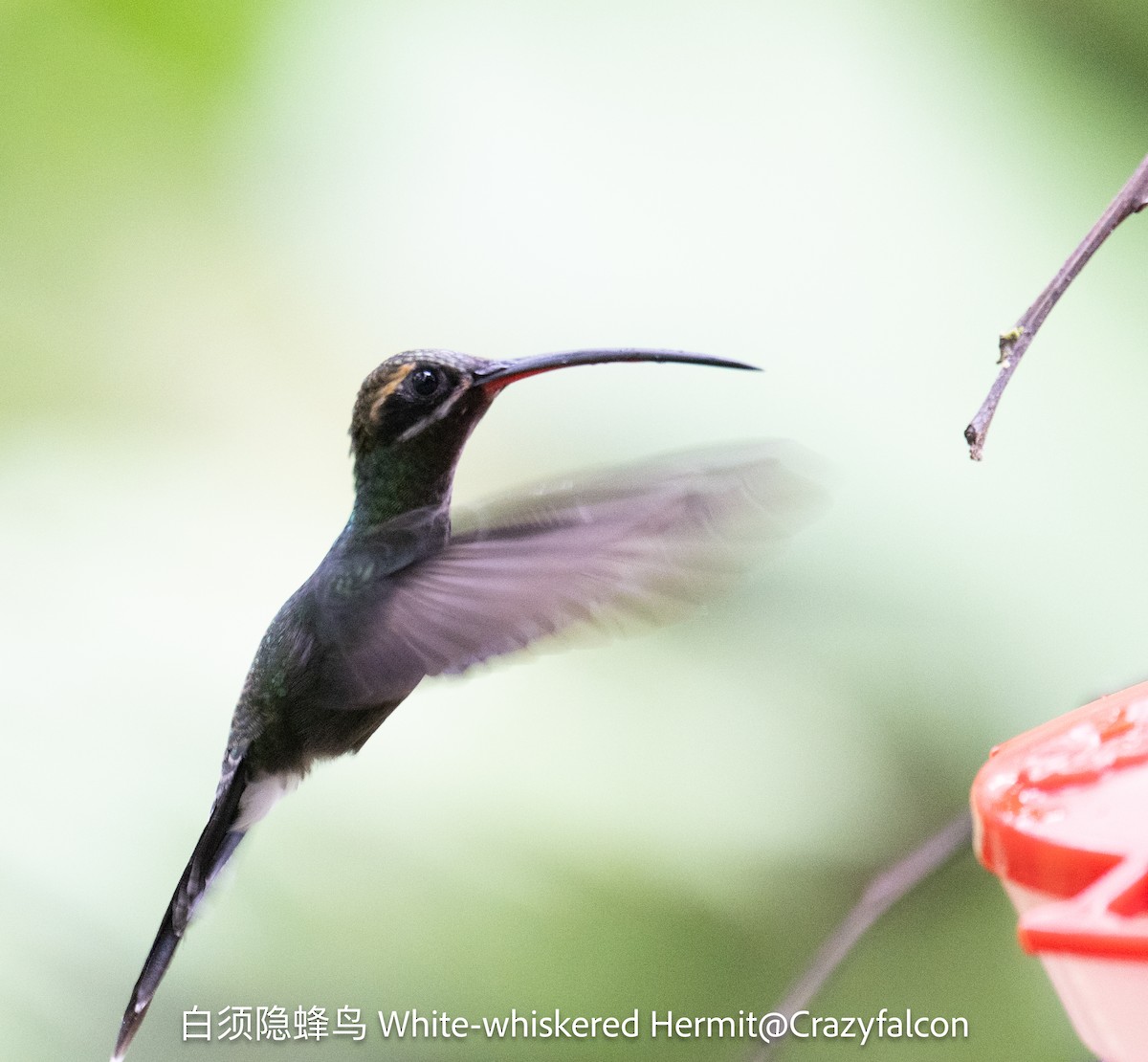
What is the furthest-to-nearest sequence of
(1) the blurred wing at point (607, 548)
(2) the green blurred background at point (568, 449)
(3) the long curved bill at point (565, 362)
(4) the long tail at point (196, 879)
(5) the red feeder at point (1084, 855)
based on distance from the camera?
(2) the green blurred background at point (568, 449) → (4) the long tail at point (196, 879) → (3) the long curved bill at point (565, 362) → (1) the blurred wing at point (607, 548) → (5) the red feeder at point (1084, 855)

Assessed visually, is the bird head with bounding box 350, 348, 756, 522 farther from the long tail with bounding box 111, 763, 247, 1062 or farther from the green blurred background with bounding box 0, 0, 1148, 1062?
the green blurred background with bounding box 0, 0, 1148, 1062

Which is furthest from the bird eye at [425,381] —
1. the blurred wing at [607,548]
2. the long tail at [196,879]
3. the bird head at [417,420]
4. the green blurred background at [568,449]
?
the green blurred background at [568,449]

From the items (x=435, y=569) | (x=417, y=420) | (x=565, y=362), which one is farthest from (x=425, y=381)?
(x=435, y=569)

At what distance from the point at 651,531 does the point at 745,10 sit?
213 centimetres

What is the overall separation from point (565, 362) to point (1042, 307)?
530 mm

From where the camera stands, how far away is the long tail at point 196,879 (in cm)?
155

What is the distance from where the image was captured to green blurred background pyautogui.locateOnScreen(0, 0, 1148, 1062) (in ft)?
6.64

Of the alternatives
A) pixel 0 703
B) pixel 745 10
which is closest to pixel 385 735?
pixel 0 703

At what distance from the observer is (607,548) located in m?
1.08

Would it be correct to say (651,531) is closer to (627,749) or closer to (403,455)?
(403,455)

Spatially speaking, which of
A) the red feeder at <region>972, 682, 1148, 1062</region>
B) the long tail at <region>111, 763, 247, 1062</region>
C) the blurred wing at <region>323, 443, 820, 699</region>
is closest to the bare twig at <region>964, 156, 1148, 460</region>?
the blurred wing at <region>323, 443, 820, 699</region>

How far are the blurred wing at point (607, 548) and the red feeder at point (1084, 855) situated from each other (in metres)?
0.29

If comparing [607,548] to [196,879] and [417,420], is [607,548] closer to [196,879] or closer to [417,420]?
[417,420]

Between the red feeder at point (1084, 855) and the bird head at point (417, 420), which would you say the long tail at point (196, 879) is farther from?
the red feeder at point (1084, 855)
